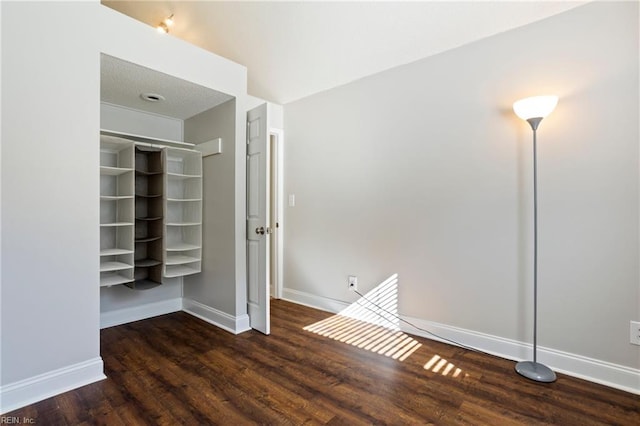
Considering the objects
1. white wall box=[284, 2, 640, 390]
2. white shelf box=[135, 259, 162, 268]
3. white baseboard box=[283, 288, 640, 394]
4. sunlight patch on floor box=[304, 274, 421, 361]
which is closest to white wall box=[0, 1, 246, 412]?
white shelf box=[135, 259, 162, 268]

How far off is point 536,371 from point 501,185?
4.06ft

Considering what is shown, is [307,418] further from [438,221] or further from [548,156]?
[548,156]

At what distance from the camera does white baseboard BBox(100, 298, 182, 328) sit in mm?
2959

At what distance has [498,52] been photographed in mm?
2357

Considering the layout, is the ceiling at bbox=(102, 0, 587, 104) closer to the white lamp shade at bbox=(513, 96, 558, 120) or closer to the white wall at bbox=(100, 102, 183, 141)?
the white lamp shade at bbox=(513, 96, 558, 120)

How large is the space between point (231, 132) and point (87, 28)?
3.86ft

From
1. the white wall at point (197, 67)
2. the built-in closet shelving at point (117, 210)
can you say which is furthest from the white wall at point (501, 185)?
the built-in closet shelving at point (117, 210)

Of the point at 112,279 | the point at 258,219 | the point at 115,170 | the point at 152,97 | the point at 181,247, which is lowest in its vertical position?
the point at 112,279

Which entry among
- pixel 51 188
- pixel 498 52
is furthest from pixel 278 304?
pixel 498 52

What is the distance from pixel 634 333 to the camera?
1.90m

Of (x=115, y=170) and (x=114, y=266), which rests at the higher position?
(x=115, y=170)

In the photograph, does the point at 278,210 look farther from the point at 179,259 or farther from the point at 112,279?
the point at 112,279

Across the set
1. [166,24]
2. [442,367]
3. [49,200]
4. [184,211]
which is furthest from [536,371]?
[166,24]

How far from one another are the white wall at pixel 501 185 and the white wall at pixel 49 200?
2068 mm
